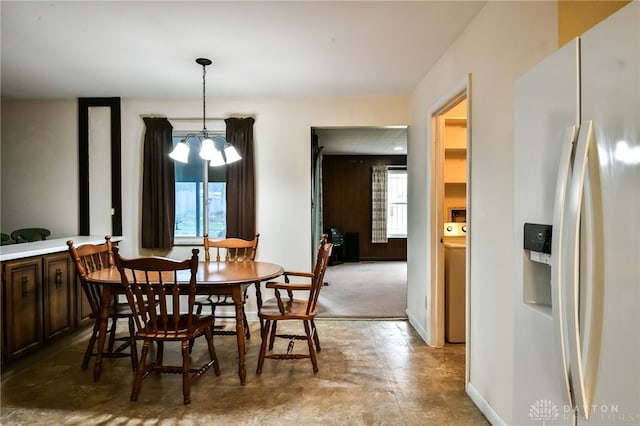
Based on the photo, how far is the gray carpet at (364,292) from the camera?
4.20m

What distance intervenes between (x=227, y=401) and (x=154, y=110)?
3178mm

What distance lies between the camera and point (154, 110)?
4023 millimetres

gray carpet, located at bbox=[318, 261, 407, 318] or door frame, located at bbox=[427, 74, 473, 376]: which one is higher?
door frame, located at bbox=[427, 74, 473, 376]

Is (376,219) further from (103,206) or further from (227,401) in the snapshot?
(227,401)

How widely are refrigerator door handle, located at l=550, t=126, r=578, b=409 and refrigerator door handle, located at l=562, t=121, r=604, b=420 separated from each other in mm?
16

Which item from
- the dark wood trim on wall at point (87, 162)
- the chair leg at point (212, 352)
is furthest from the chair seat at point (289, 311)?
the dark wood trim on wall at point (87, 162)

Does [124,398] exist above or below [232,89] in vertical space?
below

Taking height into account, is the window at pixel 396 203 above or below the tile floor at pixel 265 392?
above

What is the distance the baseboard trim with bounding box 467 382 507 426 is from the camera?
1945 millimetres

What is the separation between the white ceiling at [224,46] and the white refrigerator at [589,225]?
4.56 ft

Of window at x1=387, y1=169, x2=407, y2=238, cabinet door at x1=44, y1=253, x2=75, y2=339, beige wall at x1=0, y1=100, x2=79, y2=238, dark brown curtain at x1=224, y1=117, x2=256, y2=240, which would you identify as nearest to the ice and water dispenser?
dark brown curtain at x1=224, y1=117, x2=256, y2=240

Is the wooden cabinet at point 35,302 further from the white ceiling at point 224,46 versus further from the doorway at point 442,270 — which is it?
the doorway at point 442,270

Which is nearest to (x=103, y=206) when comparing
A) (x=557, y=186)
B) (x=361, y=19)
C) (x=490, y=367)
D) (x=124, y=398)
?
(x=124, y=398)

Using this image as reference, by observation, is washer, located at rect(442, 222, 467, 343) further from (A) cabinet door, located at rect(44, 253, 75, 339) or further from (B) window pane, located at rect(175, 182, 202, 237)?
(A) cabinet door, located at rect(44, 253, 75, 339)
